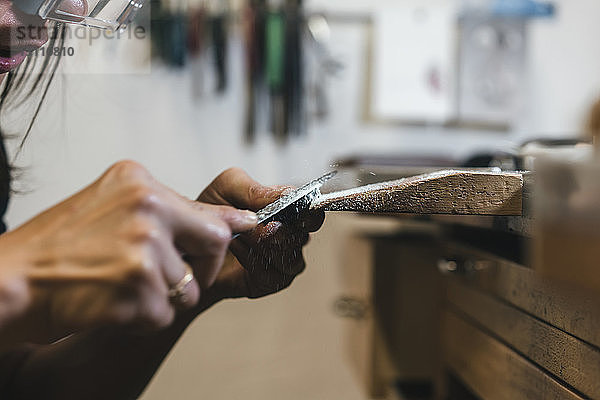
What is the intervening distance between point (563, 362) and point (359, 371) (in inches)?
32.2

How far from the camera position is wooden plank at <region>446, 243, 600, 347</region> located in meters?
0.55

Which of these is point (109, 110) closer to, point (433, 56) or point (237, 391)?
point (237, 391)

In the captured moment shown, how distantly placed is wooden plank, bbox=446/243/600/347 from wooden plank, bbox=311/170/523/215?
0.10 m

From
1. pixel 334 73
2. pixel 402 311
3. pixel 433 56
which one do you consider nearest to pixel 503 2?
pixel 433 56

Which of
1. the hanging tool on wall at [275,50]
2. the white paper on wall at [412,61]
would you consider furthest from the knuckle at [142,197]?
the white paper on wall at [412,61]

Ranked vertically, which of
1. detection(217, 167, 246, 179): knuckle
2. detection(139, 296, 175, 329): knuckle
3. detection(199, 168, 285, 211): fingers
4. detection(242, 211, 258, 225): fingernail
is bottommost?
detection(139, 296, 175, 329): knuckle

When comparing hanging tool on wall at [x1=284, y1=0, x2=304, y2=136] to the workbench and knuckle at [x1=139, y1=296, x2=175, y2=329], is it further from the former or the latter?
knuckle at [x1=139, y1=296, x2=175, y2=329]

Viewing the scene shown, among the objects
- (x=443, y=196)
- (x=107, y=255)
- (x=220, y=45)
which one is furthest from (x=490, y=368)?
(x=220, y=45)

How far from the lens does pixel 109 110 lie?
877mm

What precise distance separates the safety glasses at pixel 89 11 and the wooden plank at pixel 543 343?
1.88 feet

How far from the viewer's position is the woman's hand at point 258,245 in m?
0.57

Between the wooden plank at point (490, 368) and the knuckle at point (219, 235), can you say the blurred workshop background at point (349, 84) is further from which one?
the knuckle at point (219, 235)

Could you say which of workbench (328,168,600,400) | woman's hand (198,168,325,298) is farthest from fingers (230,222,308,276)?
workbench (328,168,600,400)

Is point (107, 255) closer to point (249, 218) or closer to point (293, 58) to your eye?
point (249, 218)
